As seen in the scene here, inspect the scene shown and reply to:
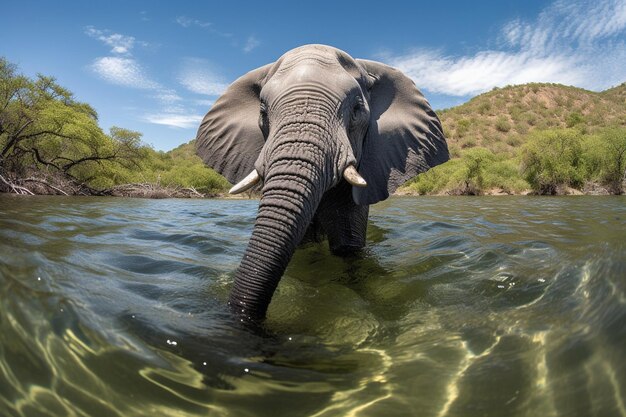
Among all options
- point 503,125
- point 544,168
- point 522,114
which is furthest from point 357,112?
point 522,114

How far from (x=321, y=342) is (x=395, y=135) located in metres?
3.11

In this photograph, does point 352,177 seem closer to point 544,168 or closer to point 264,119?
point 264,119

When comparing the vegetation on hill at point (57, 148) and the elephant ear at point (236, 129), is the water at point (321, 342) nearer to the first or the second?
the elephant ear at point (236, 129)

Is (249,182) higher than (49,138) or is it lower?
lower

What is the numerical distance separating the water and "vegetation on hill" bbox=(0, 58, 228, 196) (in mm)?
15777

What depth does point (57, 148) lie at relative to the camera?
22.2 metres

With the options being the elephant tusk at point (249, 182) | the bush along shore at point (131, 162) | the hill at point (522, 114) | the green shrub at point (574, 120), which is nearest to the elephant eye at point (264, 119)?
the elephant tusk at point (249, 182)

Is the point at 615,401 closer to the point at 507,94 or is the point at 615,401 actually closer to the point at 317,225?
the point at 317,225

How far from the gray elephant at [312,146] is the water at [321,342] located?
53cm

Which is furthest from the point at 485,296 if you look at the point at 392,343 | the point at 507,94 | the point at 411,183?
the point at 507,94

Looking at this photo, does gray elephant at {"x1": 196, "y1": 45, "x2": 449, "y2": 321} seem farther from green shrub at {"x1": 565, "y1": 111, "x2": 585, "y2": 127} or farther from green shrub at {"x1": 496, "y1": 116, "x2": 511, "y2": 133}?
green shrub at {"x1": 565, "y1": 111, "x2": 585, "y2": 127}

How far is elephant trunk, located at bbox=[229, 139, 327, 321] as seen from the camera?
2.59m

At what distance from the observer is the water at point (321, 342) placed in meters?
1.56

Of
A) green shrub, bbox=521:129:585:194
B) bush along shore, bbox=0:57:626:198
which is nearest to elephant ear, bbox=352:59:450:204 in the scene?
bush along shore, bbox=0:57:626:198
